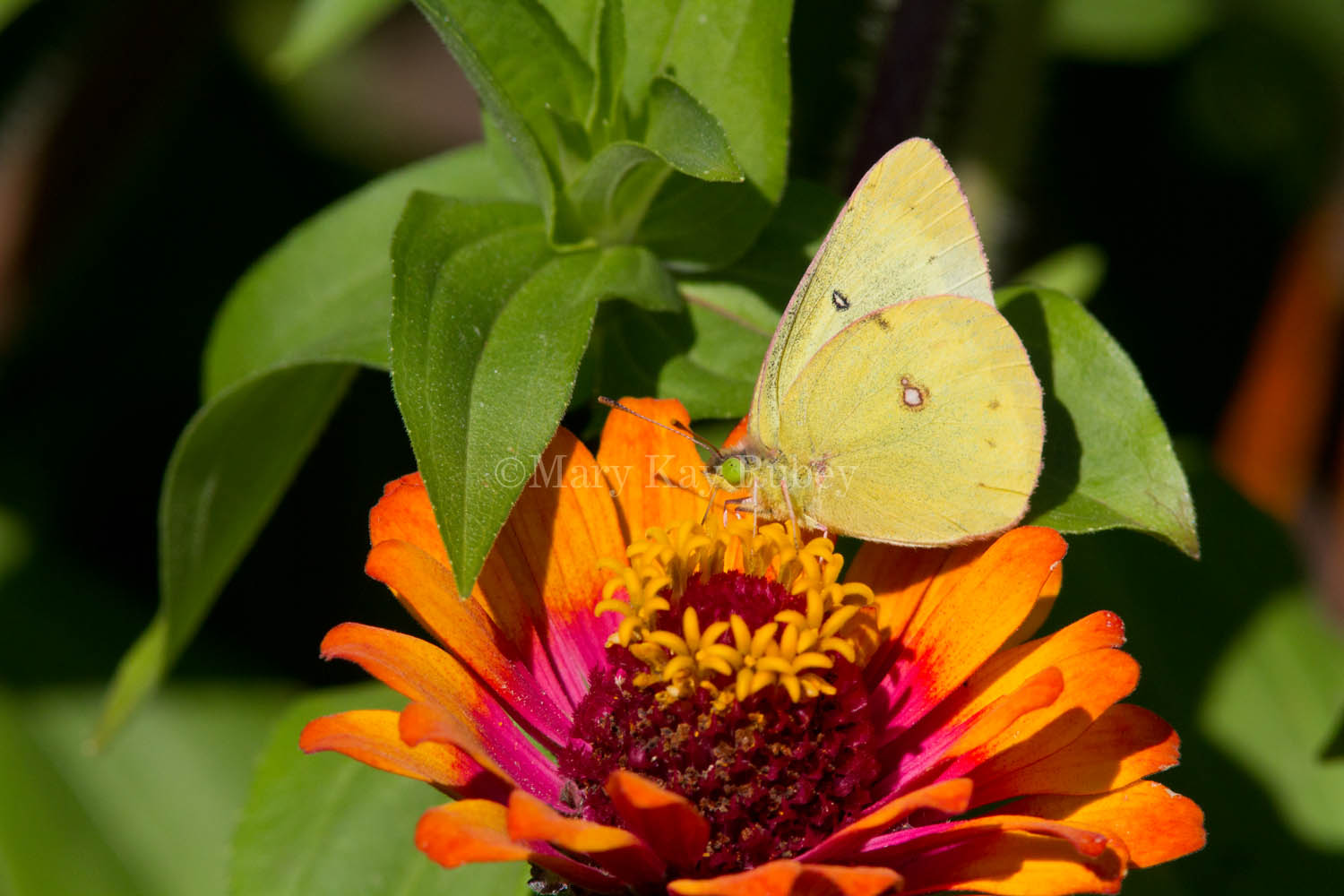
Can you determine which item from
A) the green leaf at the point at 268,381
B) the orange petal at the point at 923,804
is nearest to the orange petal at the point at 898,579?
the orange petal at the point at 923,804

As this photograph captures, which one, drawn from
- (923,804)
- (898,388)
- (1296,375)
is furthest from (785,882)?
(1296,375)

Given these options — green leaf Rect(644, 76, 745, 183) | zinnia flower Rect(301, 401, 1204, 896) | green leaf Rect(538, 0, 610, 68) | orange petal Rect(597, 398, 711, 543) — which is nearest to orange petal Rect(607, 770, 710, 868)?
zinnia flower Rect(301, 401, 1204, 896)

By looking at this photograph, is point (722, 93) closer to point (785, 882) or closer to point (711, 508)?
point (711, 508)

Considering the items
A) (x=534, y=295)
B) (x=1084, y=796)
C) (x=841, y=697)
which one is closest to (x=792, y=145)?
(x=534, y=295)

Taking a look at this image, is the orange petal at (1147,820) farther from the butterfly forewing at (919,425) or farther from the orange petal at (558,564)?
the orange petal at (558,564)

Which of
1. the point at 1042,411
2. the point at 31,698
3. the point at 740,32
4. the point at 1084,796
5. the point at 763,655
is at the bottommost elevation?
the point at 31,698

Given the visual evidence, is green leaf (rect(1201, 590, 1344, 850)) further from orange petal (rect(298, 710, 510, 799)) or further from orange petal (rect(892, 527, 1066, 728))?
orange petal (rect(298, 710, 510, 799))

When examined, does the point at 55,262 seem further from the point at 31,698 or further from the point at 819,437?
the point at 819,437
